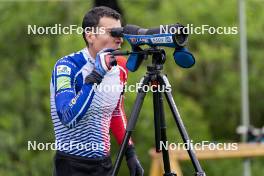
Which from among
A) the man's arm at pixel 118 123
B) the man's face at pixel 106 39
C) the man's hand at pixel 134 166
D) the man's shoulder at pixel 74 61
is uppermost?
the man's face at pixel 106 39

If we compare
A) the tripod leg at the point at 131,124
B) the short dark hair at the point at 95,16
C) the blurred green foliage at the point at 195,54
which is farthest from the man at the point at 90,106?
the blurred green foliage at the point at 195,54

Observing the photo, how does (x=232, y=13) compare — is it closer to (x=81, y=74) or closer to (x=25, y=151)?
(x=25, y=151)

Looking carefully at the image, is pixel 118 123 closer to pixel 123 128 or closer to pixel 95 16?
pixel 123 128

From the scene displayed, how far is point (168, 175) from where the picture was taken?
345 centimetres

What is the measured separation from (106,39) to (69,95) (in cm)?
35

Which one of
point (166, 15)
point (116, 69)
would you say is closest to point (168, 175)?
point (116, 69)

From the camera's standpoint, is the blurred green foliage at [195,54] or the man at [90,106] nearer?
the man at [90,106]

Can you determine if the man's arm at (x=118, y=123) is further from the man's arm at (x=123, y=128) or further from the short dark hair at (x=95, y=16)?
the short dark hair at (x=95, y=16)

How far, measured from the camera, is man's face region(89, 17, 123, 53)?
342cm

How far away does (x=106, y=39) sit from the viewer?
11.3ft

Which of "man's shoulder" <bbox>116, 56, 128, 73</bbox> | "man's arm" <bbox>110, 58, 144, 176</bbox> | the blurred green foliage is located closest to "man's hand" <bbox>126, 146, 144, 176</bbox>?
"man's arm" <bbox>110, 58, 144, 176</bbox>

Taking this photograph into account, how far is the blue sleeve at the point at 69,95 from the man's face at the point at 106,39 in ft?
0.49

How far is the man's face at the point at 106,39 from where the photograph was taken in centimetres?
342

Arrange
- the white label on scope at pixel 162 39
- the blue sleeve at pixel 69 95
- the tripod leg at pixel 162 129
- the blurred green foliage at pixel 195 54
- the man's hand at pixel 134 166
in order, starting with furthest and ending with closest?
the blurred green foliage at pixel 195 54 < the man's hand at pixel 134 166 < the tripod leg at pixel 162 129 < the blue sleeve at pixel 69 95 < the white label on scope at pixel 162 39
